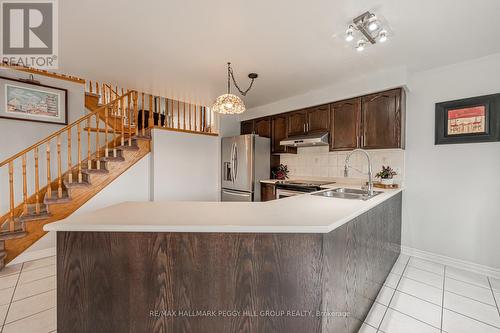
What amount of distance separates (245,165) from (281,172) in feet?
2.34

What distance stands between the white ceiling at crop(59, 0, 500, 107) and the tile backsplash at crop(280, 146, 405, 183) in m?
1.12

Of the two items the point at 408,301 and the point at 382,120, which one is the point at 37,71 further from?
the point at 408,301

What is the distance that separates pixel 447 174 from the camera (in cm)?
267

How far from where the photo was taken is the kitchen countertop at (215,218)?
44.4 inches

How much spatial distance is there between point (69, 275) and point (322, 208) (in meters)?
1.54

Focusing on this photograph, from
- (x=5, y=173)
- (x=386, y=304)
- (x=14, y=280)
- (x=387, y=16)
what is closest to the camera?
(x=387, y=16)

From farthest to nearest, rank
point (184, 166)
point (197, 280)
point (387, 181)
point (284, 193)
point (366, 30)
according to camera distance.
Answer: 1. point (184, 166)
2. point (284, 193)
3. point (387, 181)
4. point (366, 30)
5. point (197, 280)

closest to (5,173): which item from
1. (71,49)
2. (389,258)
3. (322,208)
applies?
(71,49)

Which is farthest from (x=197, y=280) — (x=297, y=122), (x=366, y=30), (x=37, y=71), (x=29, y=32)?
(x=37, y=71)

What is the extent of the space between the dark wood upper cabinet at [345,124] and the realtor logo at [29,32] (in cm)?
323

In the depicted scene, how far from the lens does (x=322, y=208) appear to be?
156cm

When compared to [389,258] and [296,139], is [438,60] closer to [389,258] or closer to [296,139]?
[296,139]

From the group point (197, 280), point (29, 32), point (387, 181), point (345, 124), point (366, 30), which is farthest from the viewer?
point (345, 124)

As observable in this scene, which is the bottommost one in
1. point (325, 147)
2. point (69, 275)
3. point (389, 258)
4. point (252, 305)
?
point (389, 258)
